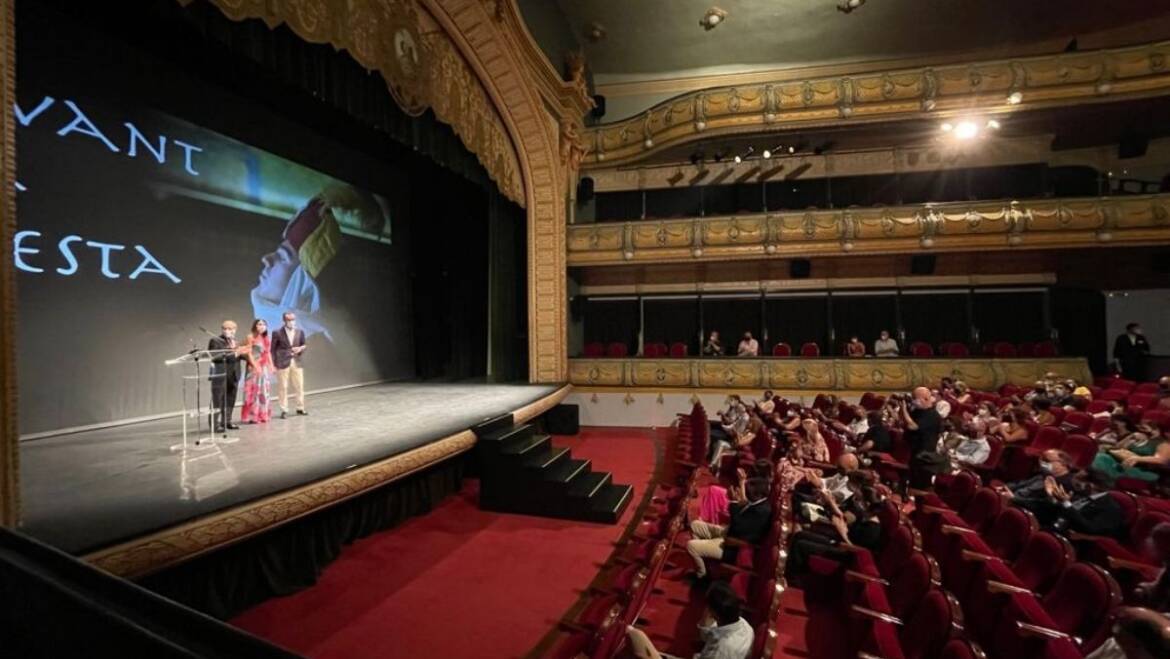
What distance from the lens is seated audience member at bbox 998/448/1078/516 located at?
381 cm

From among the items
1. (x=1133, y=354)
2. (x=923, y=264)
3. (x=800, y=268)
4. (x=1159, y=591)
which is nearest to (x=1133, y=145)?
(x=1133, y=354)

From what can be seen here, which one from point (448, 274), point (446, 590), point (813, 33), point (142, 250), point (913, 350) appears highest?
point (813, 33)

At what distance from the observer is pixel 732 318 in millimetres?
11914

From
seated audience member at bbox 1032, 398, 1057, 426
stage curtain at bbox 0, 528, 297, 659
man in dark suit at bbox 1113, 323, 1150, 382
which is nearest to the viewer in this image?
stage curtain at bbox 0, 528, 297, 659

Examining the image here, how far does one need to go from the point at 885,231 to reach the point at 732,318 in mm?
3519

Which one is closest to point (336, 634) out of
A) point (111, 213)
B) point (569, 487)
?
point (569, 487)

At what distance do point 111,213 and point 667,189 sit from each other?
999 centimetres

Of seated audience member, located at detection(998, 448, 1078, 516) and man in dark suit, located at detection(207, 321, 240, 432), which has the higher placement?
man in dark suit, located at detection(207, 321, 240, 432)

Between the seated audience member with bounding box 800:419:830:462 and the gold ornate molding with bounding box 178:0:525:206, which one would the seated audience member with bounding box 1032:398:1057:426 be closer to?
the seated audience member with bounding box 800:419:830:462

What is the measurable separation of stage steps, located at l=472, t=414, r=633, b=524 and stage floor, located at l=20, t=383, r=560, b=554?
1.38ft

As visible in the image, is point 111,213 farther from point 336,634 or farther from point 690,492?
point 690,492

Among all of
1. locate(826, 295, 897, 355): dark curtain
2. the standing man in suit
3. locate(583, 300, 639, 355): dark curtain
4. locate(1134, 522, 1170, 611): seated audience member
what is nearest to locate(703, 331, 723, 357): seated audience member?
locate(583, 300, 639, 355): dark curtain

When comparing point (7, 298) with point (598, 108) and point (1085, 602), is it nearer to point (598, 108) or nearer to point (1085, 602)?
point (1085, 602)

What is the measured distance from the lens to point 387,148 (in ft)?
28.5
